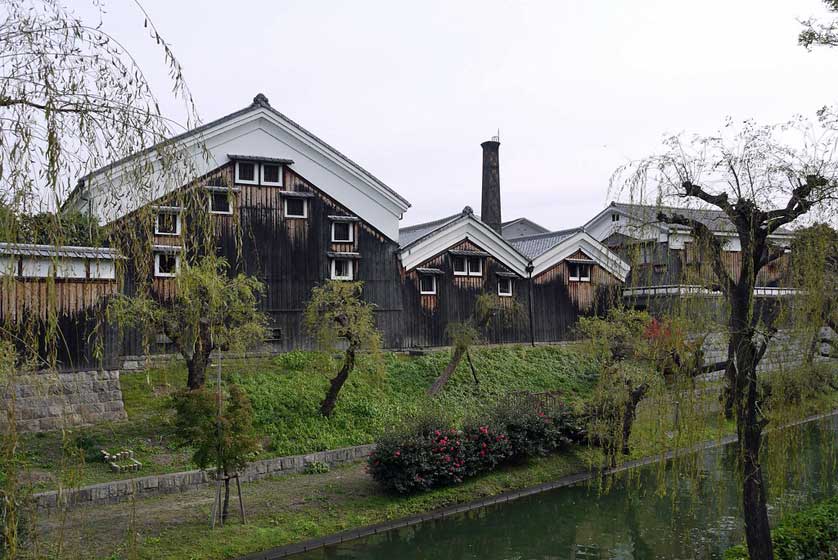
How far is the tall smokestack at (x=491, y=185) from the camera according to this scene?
25.2 meters

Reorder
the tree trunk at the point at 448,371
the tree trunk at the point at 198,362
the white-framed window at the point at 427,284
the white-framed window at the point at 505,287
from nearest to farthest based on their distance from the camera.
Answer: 1. the tree trunk at the point at 198,362
2. the tree trunk at the point at 448,371
3. the white-framed window at the point at 427,284
4. the white-framed window at the point at 505,287

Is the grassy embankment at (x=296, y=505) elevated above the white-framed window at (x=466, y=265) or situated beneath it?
situated beneath

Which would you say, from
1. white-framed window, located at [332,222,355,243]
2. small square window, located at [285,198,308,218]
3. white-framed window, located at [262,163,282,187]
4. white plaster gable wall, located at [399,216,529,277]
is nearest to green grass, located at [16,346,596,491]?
white plaster gable wall, located at [399,216,529,277]

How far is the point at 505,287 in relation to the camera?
69.2 ft

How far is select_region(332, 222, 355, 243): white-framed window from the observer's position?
18.1 meters

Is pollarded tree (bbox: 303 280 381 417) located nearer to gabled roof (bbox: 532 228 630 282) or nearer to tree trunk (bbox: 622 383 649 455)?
tree trunk (bbox: 622 383 649 455)

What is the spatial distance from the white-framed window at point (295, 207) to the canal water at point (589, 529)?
9.21 metres

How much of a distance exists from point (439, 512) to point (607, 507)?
3.00 m

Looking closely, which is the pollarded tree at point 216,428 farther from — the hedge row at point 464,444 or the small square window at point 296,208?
the small square window at point 296,208

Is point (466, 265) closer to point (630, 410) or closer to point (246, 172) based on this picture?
point (246, 172)

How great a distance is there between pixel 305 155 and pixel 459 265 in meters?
5.65

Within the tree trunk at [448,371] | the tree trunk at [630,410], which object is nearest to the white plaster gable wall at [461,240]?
the tree trunk at [448,371]

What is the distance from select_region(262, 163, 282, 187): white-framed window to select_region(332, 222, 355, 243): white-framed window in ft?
6.22

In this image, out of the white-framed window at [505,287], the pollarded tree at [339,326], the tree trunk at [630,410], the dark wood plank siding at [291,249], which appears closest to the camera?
the tree trunk at [630,410]
